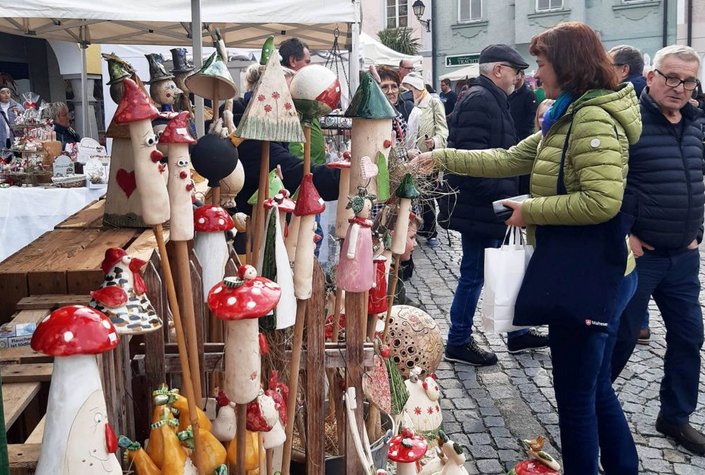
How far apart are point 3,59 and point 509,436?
1195 cm

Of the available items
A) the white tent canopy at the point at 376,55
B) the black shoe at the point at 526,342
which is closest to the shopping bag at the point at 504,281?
the black shoe at the point at 526,342

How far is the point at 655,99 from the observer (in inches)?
120

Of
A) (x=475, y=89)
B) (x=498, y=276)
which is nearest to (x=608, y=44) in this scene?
(x=475, y=89)

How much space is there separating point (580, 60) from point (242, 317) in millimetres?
1629

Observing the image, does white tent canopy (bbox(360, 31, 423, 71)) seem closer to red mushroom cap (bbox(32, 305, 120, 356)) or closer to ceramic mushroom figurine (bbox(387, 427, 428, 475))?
ceramic mushroom figurine (bbox(387, 427, 428, 475))

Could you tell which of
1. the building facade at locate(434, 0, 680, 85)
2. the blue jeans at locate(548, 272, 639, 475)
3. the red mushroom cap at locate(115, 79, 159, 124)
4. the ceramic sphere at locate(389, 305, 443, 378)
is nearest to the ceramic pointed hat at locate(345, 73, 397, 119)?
the red mushroom cap at locate(115, 79, 159, 124)

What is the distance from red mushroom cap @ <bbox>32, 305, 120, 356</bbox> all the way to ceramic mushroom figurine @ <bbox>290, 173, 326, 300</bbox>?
55cm

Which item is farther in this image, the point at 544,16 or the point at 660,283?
the point at 544,16

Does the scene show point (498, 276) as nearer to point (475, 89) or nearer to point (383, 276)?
point (383, 276)

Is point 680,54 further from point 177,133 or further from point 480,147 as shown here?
point 177,133

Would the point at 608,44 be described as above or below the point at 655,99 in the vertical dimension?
above

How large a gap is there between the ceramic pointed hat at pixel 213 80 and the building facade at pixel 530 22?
2192 centimetres

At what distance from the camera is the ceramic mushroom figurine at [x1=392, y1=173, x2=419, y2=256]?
2168mm

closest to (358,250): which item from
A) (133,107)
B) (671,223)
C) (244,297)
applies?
(244,297)
